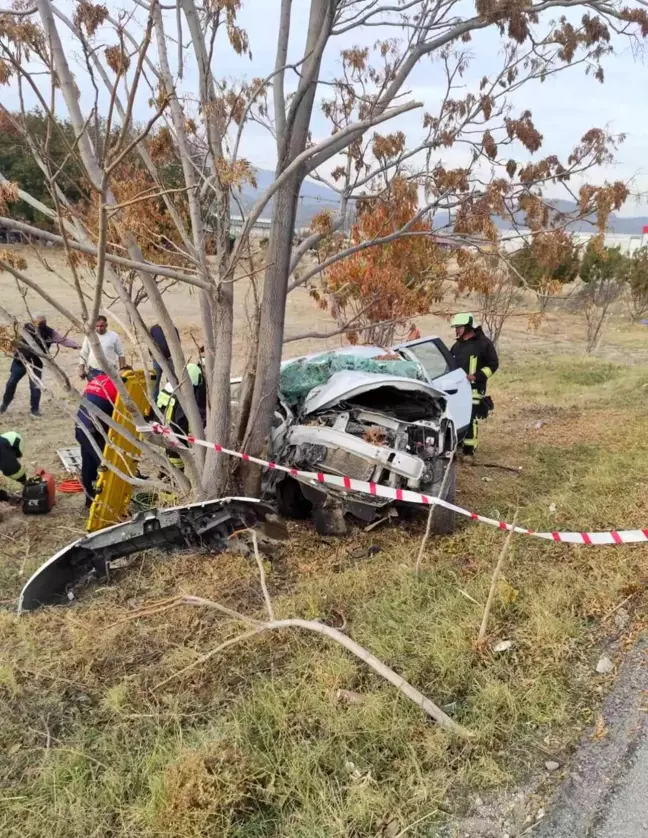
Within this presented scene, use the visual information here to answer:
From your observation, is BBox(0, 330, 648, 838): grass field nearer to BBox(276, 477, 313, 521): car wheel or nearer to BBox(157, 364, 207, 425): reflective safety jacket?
BBox(276, 477, 313, 521): car wheel

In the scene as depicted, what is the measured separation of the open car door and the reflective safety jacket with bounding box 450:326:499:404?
0.99 ft

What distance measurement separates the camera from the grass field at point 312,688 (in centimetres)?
239

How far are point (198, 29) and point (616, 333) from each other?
24.1 meters

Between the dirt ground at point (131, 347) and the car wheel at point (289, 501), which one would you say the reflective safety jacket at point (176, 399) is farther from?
the car wheel at point (289, 501)

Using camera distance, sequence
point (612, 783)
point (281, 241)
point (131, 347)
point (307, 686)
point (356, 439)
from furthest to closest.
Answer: point (131, 347)
point (281, 241)
point (356, 439)
point (307, 686)
point (612, 783)

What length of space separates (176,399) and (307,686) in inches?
133

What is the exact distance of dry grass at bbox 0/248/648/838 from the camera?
7.88ft

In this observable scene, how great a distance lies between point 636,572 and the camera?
3.86 m

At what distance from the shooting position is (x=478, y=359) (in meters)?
7.51

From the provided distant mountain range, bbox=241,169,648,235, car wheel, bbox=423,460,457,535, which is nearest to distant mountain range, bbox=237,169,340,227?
distant mountain range, bbox=241,169,648,235

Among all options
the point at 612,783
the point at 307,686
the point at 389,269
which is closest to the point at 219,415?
the point at 307,686

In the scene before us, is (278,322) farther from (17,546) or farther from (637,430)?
(637,430)

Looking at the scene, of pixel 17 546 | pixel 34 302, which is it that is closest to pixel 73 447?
pixel 17 546

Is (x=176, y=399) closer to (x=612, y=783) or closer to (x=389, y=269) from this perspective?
(x=389, y=269)
